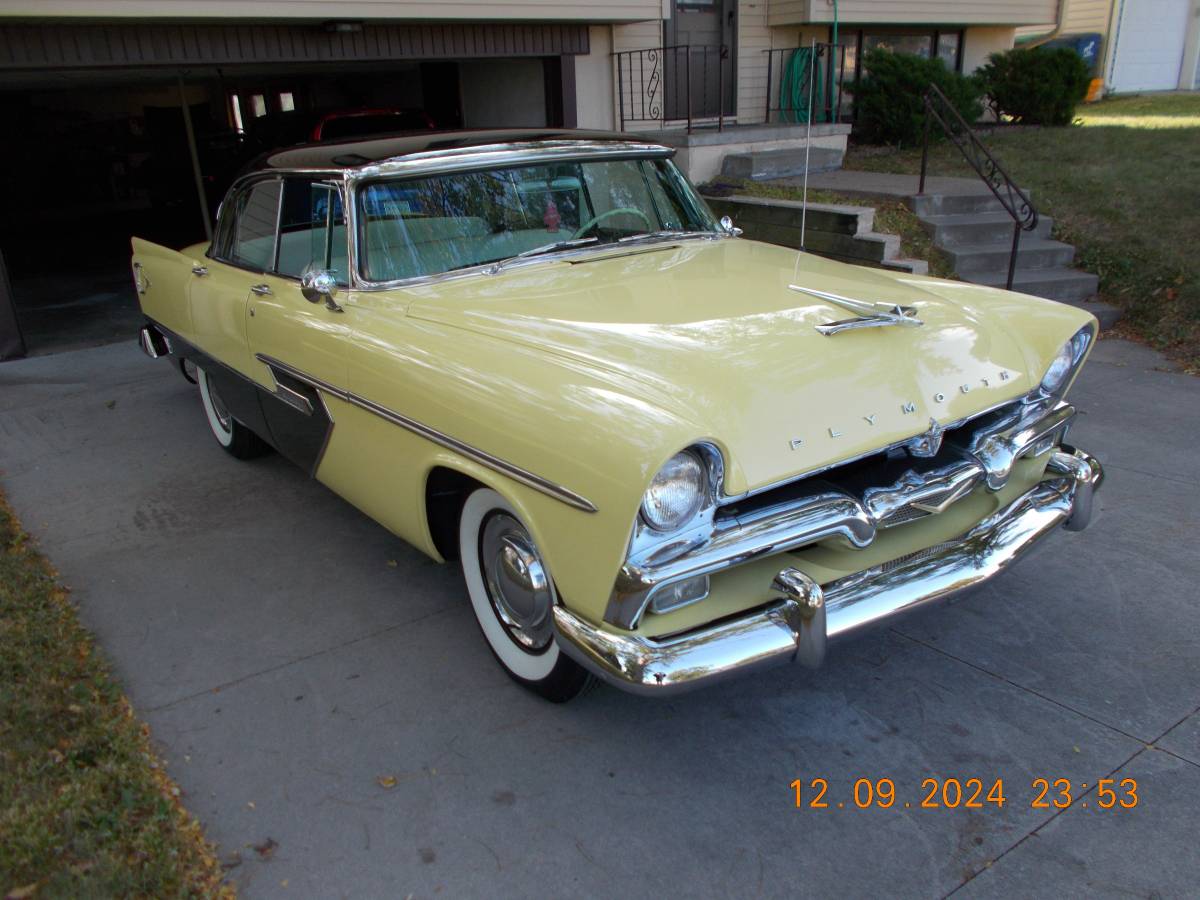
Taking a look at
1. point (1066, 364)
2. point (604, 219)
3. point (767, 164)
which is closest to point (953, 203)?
point (767, 164)

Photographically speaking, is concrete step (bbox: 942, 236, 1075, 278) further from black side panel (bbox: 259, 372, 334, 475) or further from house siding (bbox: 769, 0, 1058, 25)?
black side panel (bbox: 259, 372, 334, 475)

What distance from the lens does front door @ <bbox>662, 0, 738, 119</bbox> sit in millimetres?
11008

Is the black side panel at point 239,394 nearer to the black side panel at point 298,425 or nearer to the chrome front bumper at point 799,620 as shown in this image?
the black side panel at point 298,425

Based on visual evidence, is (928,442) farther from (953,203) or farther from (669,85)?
(669,85)

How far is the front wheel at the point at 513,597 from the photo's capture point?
9.21 ft

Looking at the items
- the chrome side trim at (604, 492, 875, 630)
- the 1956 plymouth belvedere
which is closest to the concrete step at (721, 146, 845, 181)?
the 1956 plymouth belvedere

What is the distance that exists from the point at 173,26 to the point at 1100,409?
725 centimetres

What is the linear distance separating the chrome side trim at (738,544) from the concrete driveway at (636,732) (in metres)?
0.62

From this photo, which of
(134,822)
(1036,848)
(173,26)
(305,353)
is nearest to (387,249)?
(305,353)

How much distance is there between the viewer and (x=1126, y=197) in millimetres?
8938

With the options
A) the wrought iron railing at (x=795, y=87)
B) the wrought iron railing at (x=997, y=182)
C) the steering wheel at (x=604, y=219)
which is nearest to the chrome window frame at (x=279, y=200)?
the steering wheel at (x=604, y=219)

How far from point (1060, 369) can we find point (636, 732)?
1856 millimetres

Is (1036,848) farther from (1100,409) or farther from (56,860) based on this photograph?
(1100,409)

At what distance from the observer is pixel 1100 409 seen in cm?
552
